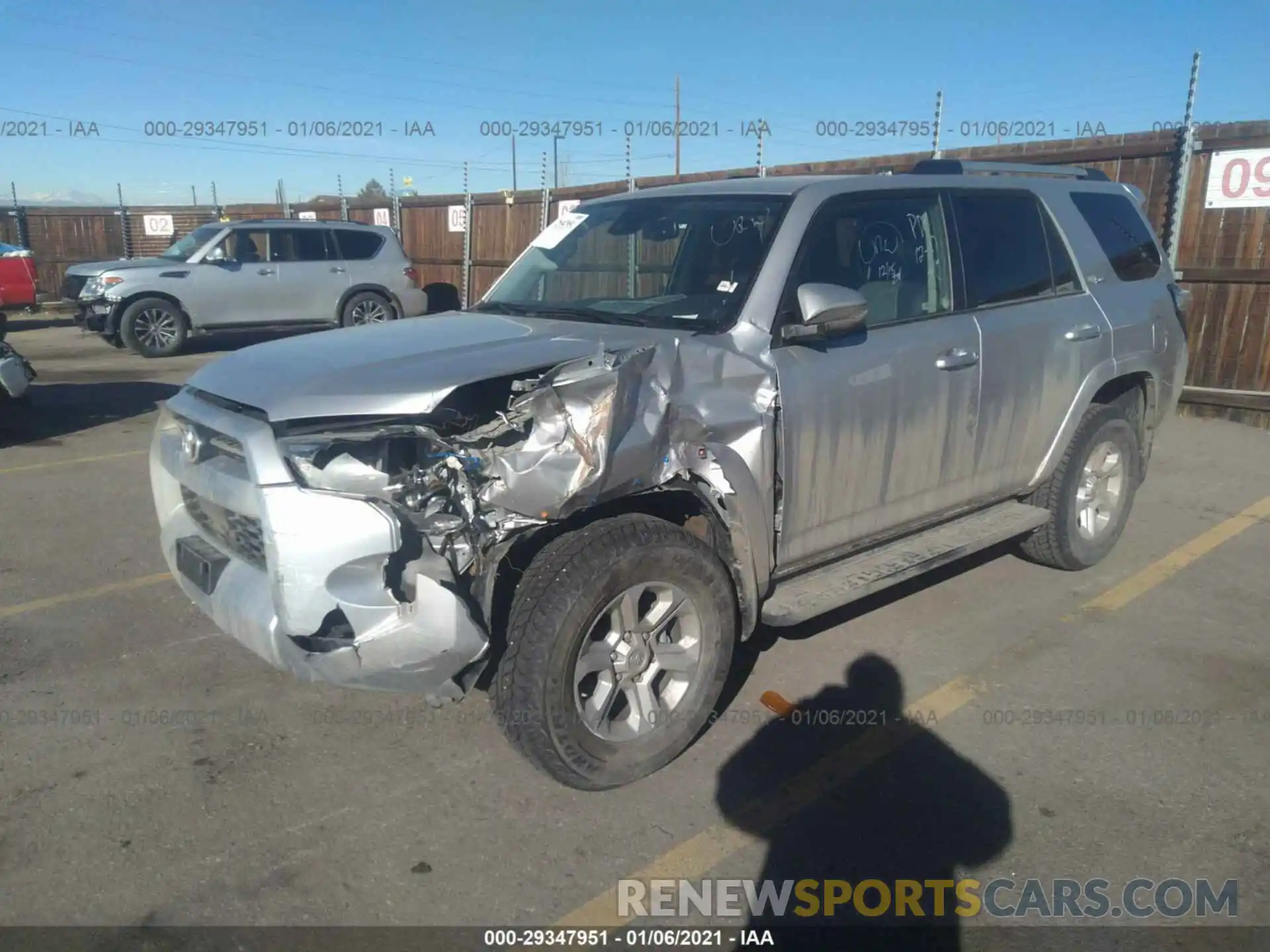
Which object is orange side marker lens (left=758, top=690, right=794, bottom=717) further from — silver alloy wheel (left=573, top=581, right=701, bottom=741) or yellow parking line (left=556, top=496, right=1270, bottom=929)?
silver alloy wheel (left=573, top=581, right=701, bottom=741)

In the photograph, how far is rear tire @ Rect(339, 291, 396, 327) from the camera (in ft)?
49.6

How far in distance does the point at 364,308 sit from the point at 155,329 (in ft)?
9.83

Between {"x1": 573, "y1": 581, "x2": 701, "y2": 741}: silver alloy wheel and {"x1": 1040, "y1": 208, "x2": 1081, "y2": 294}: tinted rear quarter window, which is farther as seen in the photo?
{"x1": 1040, "y1": 208, "x2": 1081, "y2": 294}: tinted rear quarter window

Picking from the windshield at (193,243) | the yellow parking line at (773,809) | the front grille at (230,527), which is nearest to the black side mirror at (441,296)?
the windshield at (193,243)

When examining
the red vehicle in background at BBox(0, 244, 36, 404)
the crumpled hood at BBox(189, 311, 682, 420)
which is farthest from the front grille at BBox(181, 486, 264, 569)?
the red vehicle in background at BBox(0, 244, 36, 404)

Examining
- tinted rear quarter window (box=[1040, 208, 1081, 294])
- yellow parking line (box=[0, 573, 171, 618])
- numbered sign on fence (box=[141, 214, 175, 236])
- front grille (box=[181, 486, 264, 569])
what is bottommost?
yellow parking line (box=[0, 573, 171, 618])

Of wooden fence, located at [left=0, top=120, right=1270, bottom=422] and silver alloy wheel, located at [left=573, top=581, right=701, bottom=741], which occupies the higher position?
wooden fence, located at [left=0, top=120, right=1270, bottom=422]

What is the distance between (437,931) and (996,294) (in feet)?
11.7

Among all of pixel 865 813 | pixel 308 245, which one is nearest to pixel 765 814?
pixel 865 813

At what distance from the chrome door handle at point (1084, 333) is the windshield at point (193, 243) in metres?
13.2

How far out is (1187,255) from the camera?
941 centimetres

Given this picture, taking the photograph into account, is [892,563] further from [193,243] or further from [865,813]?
[193,243]

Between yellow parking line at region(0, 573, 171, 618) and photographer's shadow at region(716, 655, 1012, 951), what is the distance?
132 inches

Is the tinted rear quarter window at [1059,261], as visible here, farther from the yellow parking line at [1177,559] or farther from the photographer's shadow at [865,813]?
the photographer's shadow at [865,813]
